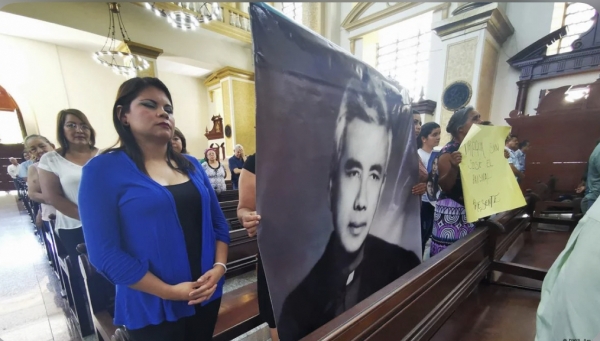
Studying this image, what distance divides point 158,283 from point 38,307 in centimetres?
214

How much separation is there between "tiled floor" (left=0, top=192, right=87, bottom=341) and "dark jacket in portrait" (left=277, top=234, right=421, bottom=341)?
1.81 meters

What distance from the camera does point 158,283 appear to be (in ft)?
2.40

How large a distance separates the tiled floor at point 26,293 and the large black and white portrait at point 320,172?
1.79 m

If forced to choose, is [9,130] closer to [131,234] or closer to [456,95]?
[131,234]

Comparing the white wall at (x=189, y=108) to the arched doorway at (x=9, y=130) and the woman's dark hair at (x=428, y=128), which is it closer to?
the arched doorway at (x=9, y=130)

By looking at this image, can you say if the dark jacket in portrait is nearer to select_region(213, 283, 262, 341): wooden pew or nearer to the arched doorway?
select_region(213, 283, 262, 341): wooden pew

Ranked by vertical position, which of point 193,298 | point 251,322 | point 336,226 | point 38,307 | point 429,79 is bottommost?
point 38,307

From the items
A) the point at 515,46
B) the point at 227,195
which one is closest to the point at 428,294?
the point at 227,195

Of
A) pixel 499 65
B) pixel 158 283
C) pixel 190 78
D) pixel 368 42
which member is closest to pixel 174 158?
pixel 158 283

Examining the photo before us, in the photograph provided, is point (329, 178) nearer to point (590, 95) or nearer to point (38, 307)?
point (38, 307)

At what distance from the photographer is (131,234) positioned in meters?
0.71

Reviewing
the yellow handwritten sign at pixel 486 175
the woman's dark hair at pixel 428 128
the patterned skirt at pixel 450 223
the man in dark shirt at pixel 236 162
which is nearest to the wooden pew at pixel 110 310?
the patterned skirt at pixel 450 223

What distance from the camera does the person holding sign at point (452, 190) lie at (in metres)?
1.23

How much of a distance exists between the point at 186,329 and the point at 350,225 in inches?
28.5
